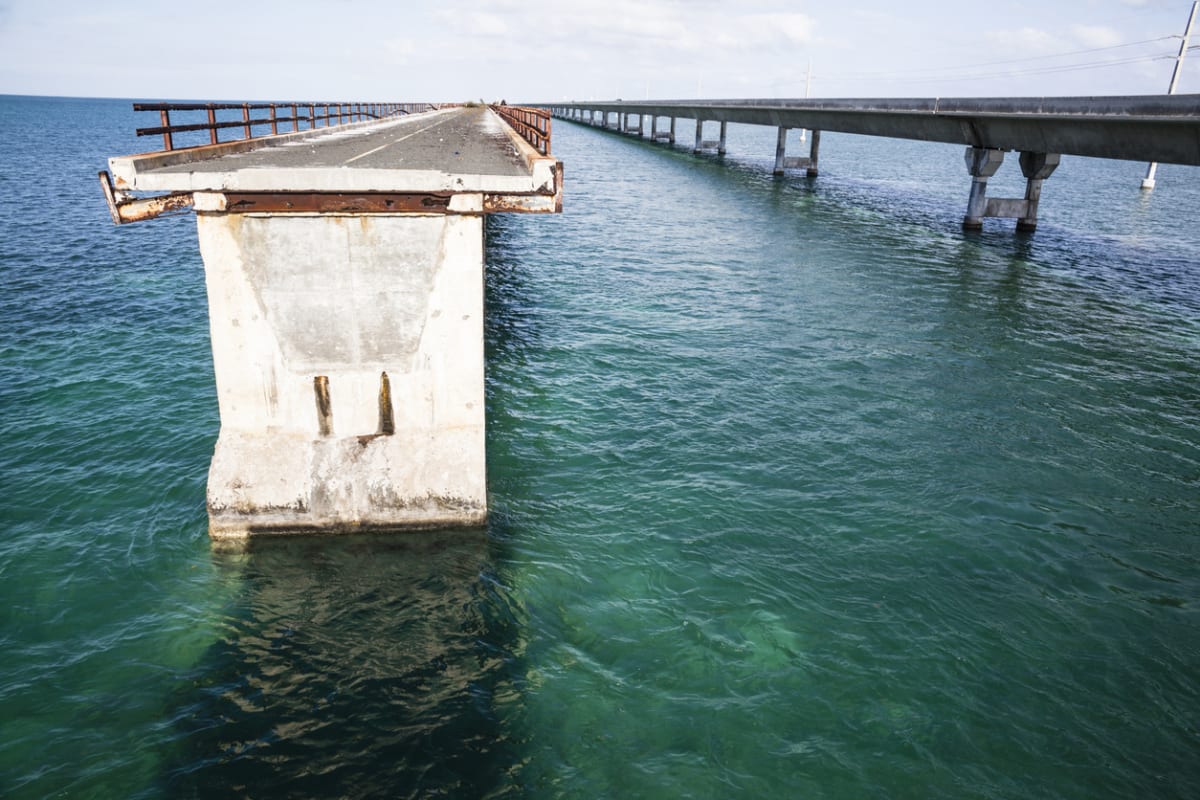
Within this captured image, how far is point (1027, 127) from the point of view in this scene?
1438 inches

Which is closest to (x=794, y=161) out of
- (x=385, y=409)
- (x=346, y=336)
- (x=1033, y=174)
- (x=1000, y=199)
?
(x=1000, y=199)

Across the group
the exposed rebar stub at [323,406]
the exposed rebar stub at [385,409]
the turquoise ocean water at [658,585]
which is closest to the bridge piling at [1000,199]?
the turquoise ocean water at [658,585]

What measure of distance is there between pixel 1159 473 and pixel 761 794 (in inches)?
472

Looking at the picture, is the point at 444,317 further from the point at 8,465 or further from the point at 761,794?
the point at 8,465

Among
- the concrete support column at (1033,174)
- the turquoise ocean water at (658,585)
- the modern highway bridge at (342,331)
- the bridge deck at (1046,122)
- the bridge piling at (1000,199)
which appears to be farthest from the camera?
the bridge piling at (1000,199)

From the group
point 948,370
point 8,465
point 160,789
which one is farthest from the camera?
point 948,370

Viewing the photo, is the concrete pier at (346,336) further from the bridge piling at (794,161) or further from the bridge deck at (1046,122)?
the bridge piling at (794,161)

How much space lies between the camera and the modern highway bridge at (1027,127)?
27.0 meters

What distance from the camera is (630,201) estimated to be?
52.3 meters

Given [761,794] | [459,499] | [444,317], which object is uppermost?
[444,317]

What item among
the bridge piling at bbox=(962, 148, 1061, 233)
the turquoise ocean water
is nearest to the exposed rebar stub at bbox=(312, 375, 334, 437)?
the turquoise ocean water

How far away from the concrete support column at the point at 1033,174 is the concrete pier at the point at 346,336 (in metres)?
38.8

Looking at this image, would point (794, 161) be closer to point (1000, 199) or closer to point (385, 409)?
point (1000, 199)

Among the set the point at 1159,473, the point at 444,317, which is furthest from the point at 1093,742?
the point at 444,317
